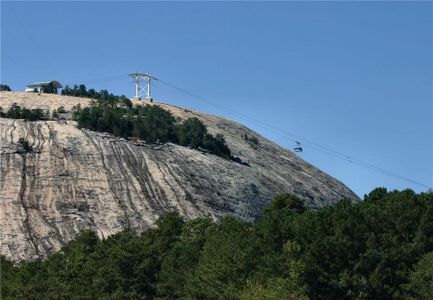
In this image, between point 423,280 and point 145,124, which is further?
point 145,124

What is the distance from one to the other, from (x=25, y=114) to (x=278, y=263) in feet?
A: 247

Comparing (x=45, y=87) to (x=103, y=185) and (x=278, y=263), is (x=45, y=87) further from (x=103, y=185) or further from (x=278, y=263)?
(x=278, y=263)

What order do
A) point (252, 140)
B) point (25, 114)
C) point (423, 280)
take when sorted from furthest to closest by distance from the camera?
point (252, 140) < point (25, 114) < point (423, 280)

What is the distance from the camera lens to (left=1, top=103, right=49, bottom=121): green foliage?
144 meters

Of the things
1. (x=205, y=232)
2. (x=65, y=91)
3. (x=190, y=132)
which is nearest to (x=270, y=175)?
(x=190, y=132)

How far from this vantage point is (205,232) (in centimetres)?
9906

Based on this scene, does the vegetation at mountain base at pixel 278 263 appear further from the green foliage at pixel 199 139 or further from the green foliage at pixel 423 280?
the green foliage at pixel 199 139

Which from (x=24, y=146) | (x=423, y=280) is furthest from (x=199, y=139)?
(x=423, y=280)

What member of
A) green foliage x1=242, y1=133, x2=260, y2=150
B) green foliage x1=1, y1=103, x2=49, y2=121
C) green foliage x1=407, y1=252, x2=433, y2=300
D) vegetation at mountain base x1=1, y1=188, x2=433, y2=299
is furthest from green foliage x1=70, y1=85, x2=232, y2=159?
green foliage x1=407, y1=252, x2=433, y2=300

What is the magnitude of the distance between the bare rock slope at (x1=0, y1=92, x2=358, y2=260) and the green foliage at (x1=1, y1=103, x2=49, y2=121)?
8.83 feet

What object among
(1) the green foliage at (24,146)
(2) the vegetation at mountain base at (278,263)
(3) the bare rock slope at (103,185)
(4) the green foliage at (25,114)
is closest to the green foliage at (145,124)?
(3) the bare rock slope at (103,185)

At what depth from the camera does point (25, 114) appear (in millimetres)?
143875

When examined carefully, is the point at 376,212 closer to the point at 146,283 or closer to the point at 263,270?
the point at 263,270

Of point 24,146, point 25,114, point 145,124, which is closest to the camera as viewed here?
point 24,146
